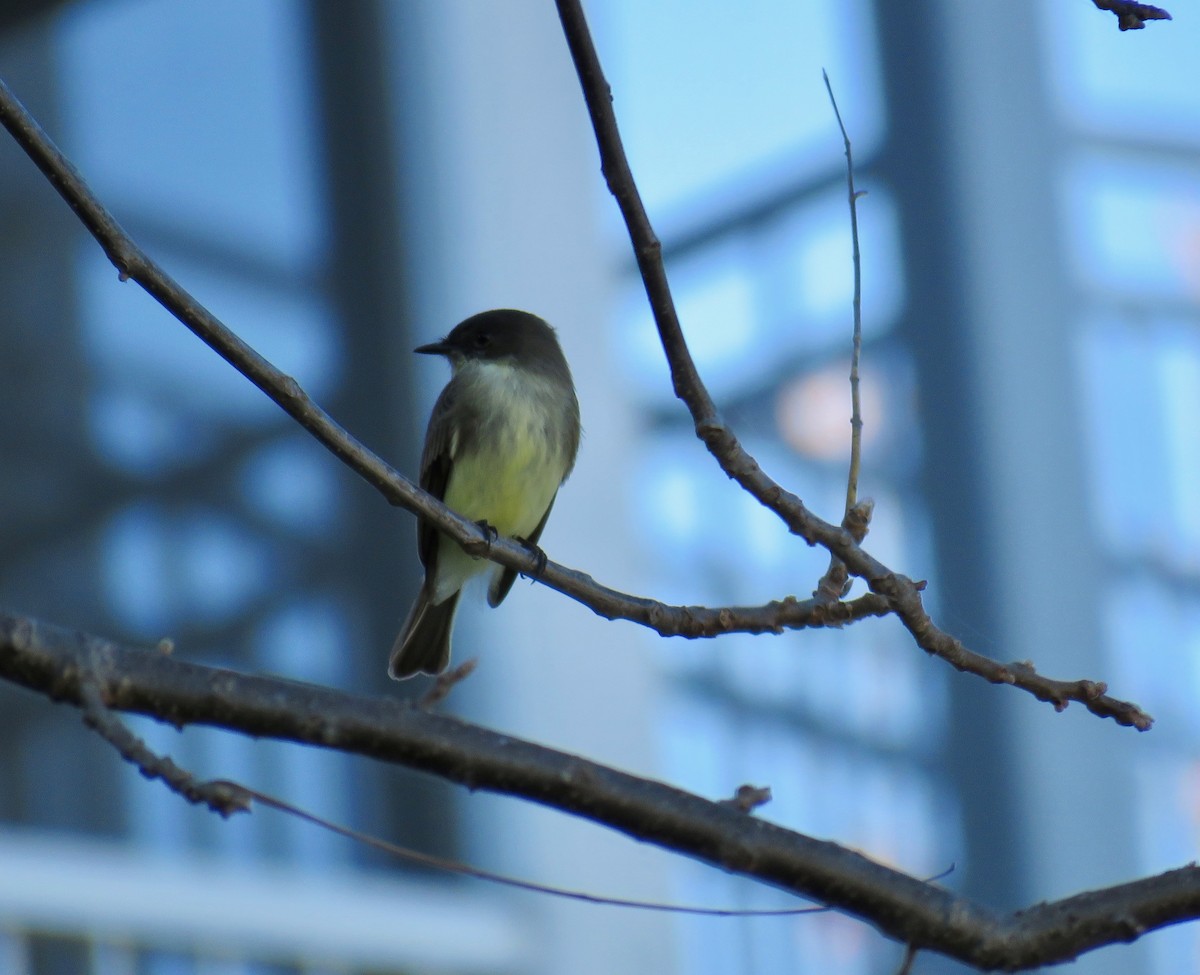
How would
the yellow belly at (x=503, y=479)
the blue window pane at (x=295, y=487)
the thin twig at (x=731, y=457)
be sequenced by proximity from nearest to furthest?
the thin twig at (x=731, y=457) < the yellow belly at (x=503, y=479) < the blue window pane at (x=295, y=487)

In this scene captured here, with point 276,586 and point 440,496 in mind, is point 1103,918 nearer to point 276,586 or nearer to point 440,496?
point 440,496

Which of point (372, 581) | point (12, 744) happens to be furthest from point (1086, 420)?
point (12, 744)

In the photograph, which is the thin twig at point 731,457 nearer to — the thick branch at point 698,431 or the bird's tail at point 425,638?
the thick branch at point 698,431

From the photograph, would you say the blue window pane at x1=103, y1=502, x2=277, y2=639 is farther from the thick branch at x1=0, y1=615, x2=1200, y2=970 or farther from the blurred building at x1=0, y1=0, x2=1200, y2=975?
the thick branch at x1=0, y1=615, x2=1200, y2=970

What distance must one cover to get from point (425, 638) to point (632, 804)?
2.19 m

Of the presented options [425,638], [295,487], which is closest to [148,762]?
[425,638]

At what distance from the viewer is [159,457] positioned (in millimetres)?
6055

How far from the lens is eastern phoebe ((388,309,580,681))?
10.6ft

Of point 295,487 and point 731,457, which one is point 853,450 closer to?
point 731,457

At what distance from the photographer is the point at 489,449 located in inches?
127

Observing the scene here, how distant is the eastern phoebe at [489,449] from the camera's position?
3.22m

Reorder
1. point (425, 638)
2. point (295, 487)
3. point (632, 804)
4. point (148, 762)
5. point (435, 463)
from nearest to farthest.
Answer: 1. point (148, 762)
2. point (632, 804)
3. point (435, 463)
4. point (425, 638)
5. point (295, 487)

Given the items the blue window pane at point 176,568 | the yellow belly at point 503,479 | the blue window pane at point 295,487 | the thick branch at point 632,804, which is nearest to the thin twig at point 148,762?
the thick branch at point 632,804

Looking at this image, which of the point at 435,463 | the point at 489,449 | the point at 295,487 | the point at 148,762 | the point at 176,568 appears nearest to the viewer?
the point at 148,762
